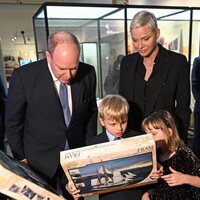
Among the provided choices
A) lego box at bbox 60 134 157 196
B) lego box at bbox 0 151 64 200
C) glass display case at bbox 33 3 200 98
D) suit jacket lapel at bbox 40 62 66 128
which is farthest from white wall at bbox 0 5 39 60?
lego box at bbox 0 151 64 200

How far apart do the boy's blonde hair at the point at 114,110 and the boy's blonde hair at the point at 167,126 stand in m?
0.15

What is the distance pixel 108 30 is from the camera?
3.29 m

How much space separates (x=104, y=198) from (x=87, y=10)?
218cm

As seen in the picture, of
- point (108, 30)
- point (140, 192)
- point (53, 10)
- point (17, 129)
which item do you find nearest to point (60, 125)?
point (17, 129)

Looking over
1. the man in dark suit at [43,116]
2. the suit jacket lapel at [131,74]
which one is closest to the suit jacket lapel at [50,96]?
the man in dark suit at [43,116]

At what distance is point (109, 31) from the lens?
328cm

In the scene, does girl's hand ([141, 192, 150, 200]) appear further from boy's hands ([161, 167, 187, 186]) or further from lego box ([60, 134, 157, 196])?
lego box ([60, 134, 157, 196])

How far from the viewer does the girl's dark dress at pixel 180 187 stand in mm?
1237

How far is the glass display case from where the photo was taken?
2914 millimetres

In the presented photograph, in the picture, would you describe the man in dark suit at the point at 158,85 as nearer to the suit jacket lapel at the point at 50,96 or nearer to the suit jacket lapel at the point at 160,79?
the suit jacket lapel at the point at 160,79

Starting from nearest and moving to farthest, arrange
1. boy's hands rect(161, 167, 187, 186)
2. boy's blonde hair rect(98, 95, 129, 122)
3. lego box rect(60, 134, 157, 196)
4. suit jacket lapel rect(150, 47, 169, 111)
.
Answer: lego box rect(60, 134, 157, 196)
boy's hands rect(161, 167, 187, 186)
boy's blonde hair rect(98, 95, 129, 122)
suit jacket lapel rect(150, 47, 169, 111)

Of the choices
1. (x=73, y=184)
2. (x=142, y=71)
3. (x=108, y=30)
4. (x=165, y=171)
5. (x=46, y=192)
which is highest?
(x=108, y=30)

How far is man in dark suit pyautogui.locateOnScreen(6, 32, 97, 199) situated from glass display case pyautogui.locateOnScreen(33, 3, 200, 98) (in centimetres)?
158

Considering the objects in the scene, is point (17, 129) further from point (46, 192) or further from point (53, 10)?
point (53, 10)
